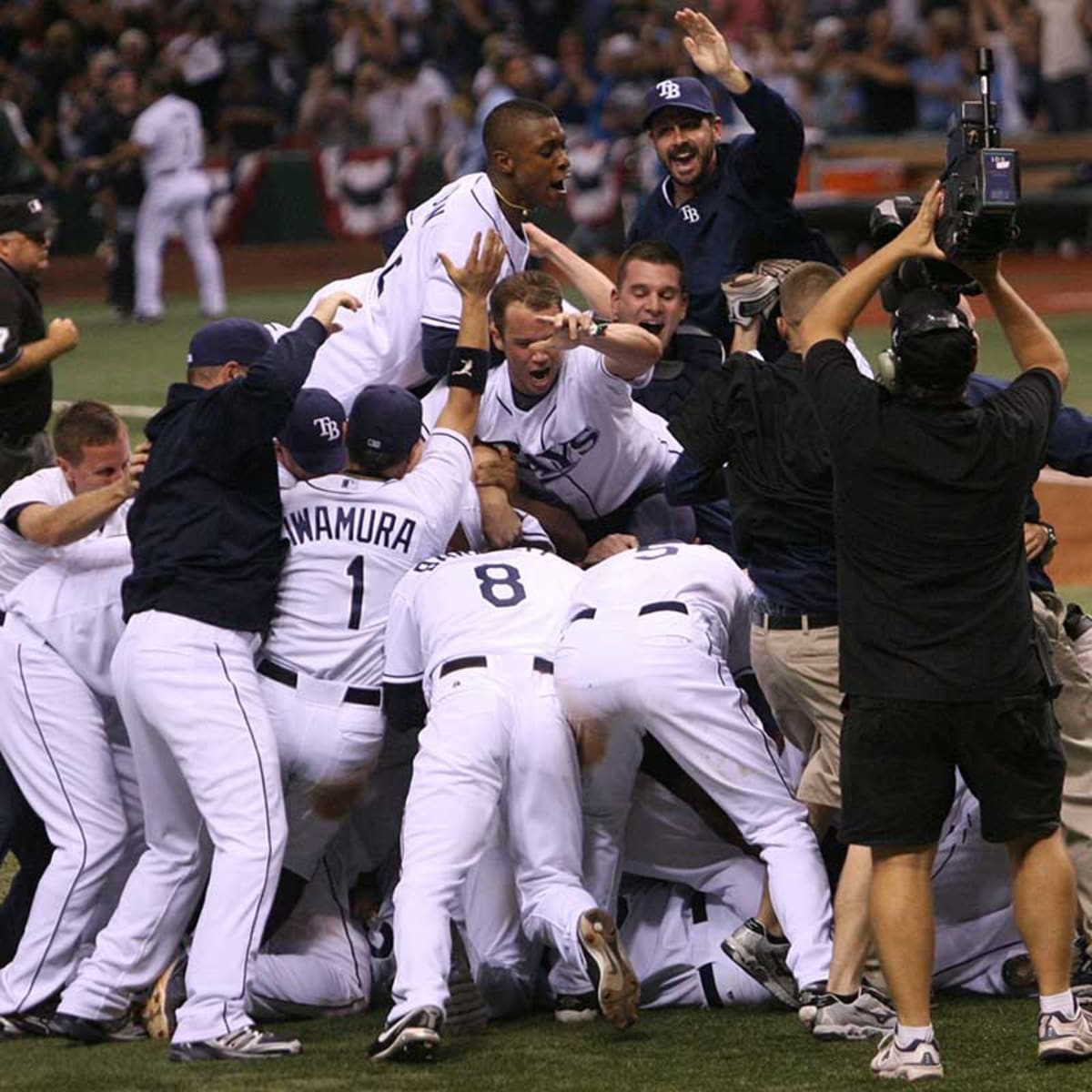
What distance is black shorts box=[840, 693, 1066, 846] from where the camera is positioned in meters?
5.25

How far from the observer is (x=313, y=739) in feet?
20.2

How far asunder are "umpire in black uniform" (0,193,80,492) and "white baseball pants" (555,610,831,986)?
368cm

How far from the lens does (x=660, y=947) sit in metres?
6.18

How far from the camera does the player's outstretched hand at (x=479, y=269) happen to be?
6730mm

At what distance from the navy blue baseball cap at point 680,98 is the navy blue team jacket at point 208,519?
248 cm

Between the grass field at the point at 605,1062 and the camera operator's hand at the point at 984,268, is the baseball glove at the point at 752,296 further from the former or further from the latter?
the grass field at the point at 605,1062

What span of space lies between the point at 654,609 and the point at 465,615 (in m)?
0.48

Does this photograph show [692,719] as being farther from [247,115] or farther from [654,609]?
[247,115]

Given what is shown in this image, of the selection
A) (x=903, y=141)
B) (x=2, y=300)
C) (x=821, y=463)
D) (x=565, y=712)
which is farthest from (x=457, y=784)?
(x=903, y=141)

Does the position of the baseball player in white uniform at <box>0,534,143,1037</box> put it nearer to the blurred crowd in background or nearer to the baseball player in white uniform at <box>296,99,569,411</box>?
the baseball player in white uniform at <box>296,99,569,411</box>

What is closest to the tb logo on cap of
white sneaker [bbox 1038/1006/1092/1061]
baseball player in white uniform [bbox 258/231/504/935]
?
baseball player in white uniform [bbox 258/231/504/935]

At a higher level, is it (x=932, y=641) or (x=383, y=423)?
(x=383, y=423)

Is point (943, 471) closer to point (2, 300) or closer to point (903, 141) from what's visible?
point (2, 300)

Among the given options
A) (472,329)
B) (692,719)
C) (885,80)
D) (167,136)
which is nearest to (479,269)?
(472,329)
